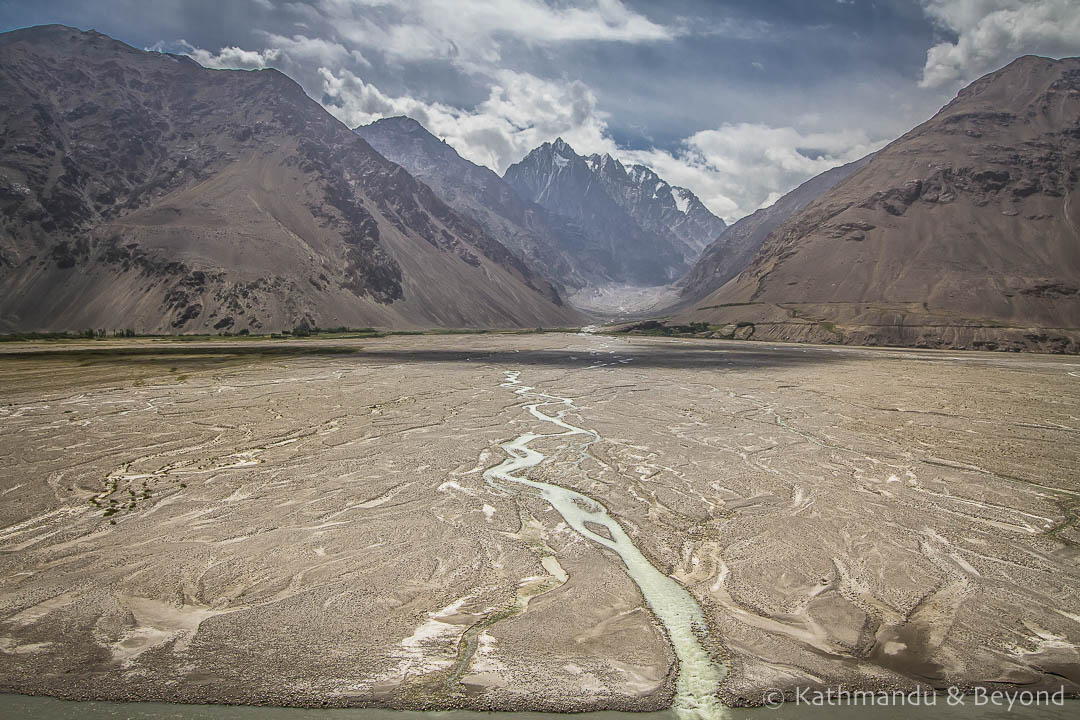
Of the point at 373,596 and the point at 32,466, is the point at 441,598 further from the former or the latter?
the point at 32,466

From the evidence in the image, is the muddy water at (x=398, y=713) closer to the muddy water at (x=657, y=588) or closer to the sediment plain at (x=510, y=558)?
the sediment plain at (x=510, y=558)

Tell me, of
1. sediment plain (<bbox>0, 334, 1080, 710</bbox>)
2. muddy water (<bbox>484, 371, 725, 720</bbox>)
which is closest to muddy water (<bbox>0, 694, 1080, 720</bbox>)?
sediment plain (<bbox>0, 334, 1080, 710</bbox>)

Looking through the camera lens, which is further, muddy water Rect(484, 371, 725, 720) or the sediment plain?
the sediment plain

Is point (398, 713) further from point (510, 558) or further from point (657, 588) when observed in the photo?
point (657, 588)

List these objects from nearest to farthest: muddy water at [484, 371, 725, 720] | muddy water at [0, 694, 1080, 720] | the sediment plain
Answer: muddy water at [0, 694, 1080, 720], muddy water at [484, 371, 725, 720], the sediment plain

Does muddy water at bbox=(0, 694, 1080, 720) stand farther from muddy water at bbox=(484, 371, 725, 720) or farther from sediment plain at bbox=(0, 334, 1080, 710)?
muddy water at bbox=(484, 371, 725, 720)

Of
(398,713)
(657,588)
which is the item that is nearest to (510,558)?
(657,588)

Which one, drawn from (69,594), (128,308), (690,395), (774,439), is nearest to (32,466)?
(69,594)
